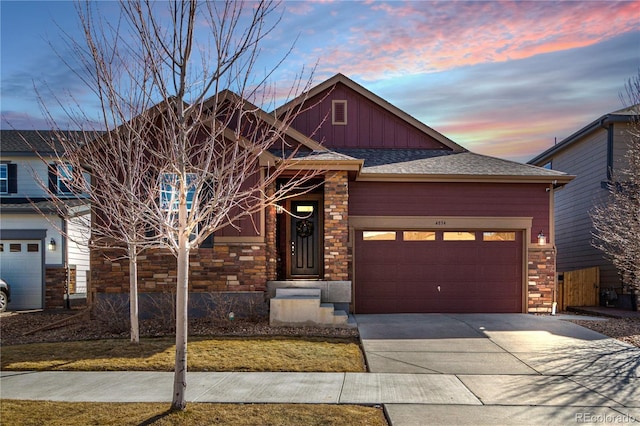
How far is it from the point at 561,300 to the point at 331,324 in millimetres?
7934

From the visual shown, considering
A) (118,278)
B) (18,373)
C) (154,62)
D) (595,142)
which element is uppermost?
(595,142)

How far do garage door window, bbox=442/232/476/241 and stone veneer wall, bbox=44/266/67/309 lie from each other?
13.1 meters

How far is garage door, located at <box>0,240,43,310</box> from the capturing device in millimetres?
19219

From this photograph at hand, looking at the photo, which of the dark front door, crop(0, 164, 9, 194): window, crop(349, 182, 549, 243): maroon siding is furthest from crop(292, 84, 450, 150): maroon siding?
crop(0, 164, 9, 194): window

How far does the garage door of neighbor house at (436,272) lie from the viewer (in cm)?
1504

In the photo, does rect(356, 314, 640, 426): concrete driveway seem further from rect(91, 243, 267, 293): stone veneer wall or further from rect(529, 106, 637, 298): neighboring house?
rect(529, 106, 637, 298): neighboring house

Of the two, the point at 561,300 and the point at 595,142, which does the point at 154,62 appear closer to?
the point at 561,300

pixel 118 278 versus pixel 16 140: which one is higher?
pixel 16 140

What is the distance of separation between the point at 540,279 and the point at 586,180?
19.3 ft

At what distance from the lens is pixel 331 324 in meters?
12.4

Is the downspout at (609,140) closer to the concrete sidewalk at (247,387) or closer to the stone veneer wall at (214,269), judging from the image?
the stone veneer wall at (214,269)

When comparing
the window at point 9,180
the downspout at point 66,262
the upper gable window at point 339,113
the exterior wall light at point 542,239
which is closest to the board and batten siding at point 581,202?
the exterior wall light at point 542,239

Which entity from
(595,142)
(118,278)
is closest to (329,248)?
(118,278)

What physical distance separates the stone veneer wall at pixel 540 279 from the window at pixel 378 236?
3934 millimetres
